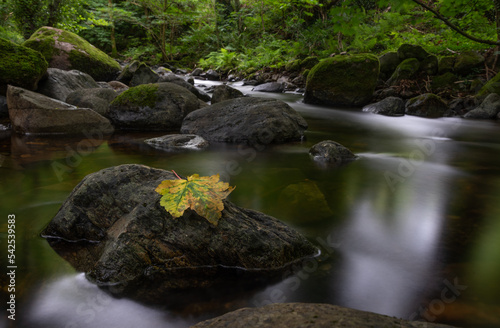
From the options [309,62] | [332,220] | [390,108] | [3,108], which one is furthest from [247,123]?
[309,62]

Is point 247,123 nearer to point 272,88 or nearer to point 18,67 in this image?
point 18,67

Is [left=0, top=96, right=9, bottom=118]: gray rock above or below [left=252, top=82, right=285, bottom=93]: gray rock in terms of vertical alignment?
below

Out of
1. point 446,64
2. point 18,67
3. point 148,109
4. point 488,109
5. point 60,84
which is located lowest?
point 148,109

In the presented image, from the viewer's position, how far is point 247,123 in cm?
657

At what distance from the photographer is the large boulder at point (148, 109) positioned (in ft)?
24.2

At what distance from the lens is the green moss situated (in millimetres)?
7383

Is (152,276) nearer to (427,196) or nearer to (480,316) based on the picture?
(480,316)

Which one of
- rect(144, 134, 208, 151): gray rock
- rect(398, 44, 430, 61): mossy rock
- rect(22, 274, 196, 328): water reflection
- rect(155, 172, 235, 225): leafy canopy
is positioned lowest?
rect(144, 134, 208, 151): gray rock

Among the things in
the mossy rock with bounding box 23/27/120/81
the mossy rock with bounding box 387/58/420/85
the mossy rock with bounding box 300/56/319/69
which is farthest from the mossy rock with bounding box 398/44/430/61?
the mossy rock with bounding box 23/27/120/81

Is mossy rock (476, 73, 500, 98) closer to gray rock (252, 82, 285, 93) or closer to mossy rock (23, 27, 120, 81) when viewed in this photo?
gray rock (252, 82, 285, 93)

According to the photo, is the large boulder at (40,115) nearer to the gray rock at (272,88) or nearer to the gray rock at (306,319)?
the gray rock at (306,319)

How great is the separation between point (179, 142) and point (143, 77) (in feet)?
21.2

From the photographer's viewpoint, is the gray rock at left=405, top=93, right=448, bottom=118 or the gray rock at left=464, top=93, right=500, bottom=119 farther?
the gray rock at left=405, top=93, right=448, bottom=118

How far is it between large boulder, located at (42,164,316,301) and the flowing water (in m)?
0.12
